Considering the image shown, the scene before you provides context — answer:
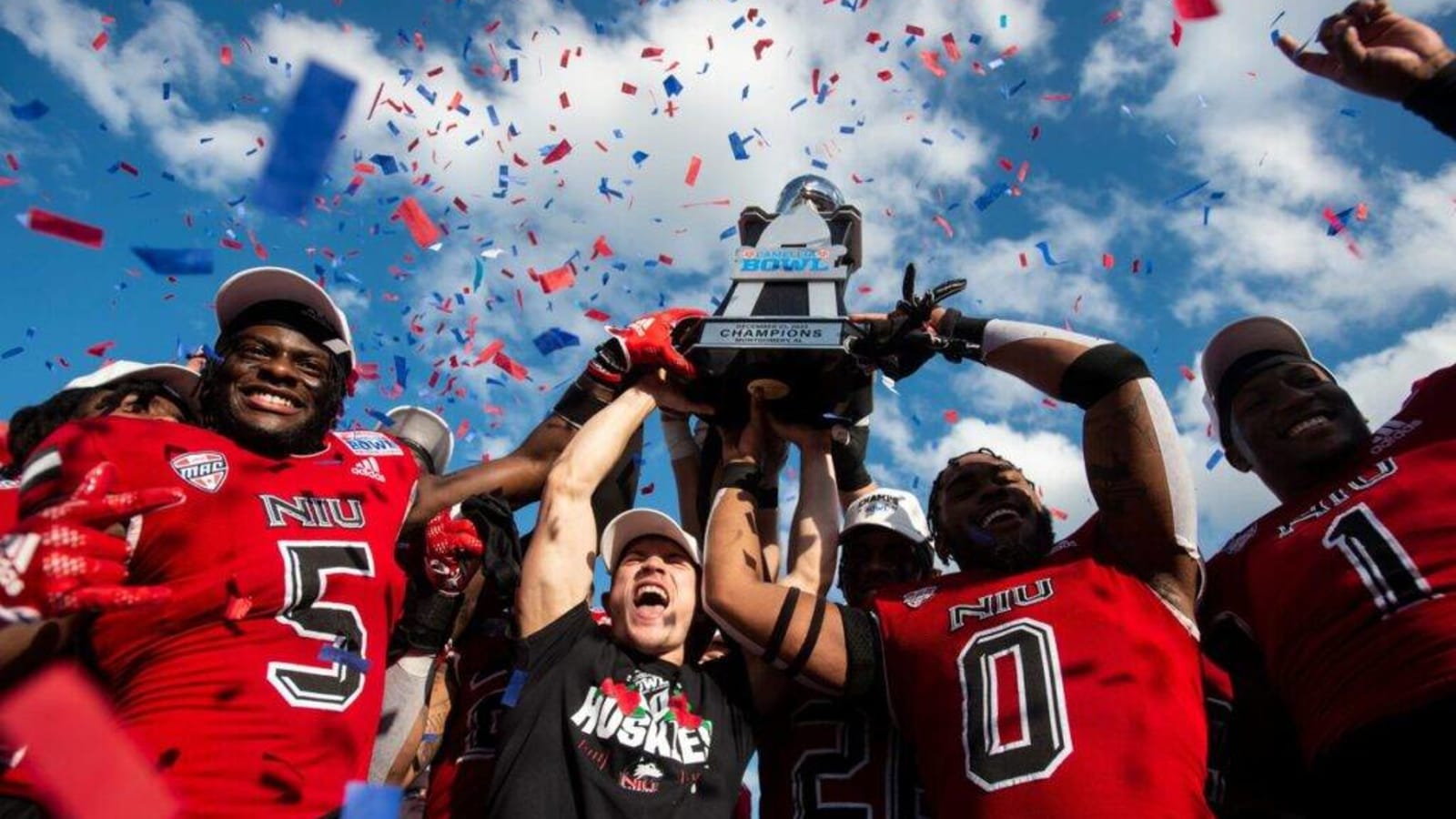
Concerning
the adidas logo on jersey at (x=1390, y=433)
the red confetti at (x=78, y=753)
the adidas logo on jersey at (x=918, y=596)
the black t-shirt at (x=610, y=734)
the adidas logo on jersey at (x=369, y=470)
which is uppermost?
the adidas logo on jersey at (x=1390, y=433)

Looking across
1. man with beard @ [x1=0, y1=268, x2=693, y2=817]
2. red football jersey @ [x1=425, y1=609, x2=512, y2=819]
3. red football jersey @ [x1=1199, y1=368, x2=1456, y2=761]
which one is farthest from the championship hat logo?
red football jersey @ [x1=1199, y1=368, x2=1456, y2=761]

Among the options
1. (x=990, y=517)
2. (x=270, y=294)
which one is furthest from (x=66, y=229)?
(x=990, y=517)

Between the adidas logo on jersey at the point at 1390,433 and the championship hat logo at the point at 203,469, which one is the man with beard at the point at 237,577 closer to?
the championship hat logo at the point at 203,469

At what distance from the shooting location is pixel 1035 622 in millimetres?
3051

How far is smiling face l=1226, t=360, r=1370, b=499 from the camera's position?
3434mm

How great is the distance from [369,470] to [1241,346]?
3.95 m

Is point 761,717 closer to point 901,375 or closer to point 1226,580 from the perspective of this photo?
point 901,375

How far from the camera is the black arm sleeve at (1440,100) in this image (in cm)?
292

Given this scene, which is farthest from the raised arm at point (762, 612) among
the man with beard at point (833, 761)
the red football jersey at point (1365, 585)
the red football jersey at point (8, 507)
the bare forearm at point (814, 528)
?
the red football jersey at point (8, 507)

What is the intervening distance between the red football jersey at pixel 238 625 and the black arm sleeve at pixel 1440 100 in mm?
4062

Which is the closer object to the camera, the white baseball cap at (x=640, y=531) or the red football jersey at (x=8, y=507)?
the red football jersey at (x=8, y=507)

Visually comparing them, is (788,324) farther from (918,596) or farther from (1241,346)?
(1241,346)

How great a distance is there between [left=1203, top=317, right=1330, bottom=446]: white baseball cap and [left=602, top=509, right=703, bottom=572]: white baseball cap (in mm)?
2618

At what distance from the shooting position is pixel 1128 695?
2773 mm
